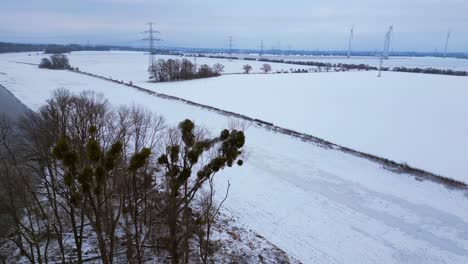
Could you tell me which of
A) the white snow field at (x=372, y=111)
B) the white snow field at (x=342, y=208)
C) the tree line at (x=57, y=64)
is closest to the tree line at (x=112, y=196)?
the white snow field at (x=342, y=208)

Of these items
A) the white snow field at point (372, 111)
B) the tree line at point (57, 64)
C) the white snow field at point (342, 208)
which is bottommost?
the white snow field at point (342, 208)

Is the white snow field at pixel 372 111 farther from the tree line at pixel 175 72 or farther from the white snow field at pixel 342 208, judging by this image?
the tree line at pixel 175 72

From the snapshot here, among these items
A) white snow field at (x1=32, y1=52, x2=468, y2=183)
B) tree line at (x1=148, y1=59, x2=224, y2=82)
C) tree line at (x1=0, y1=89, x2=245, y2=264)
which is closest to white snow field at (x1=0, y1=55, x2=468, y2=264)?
tree line at (x1=0, y1=89, x2=245, y2=264)

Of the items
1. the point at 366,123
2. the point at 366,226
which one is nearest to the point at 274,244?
the point at 366,226

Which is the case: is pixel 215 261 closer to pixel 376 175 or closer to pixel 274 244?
pixel 274 244

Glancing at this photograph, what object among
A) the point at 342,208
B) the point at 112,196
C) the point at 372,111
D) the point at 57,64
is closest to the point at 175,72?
the point at 57,64

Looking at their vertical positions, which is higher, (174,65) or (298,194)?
(174,65)

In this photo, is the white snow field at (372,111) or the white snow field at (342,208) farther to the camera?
the white snow field at (372,111)
